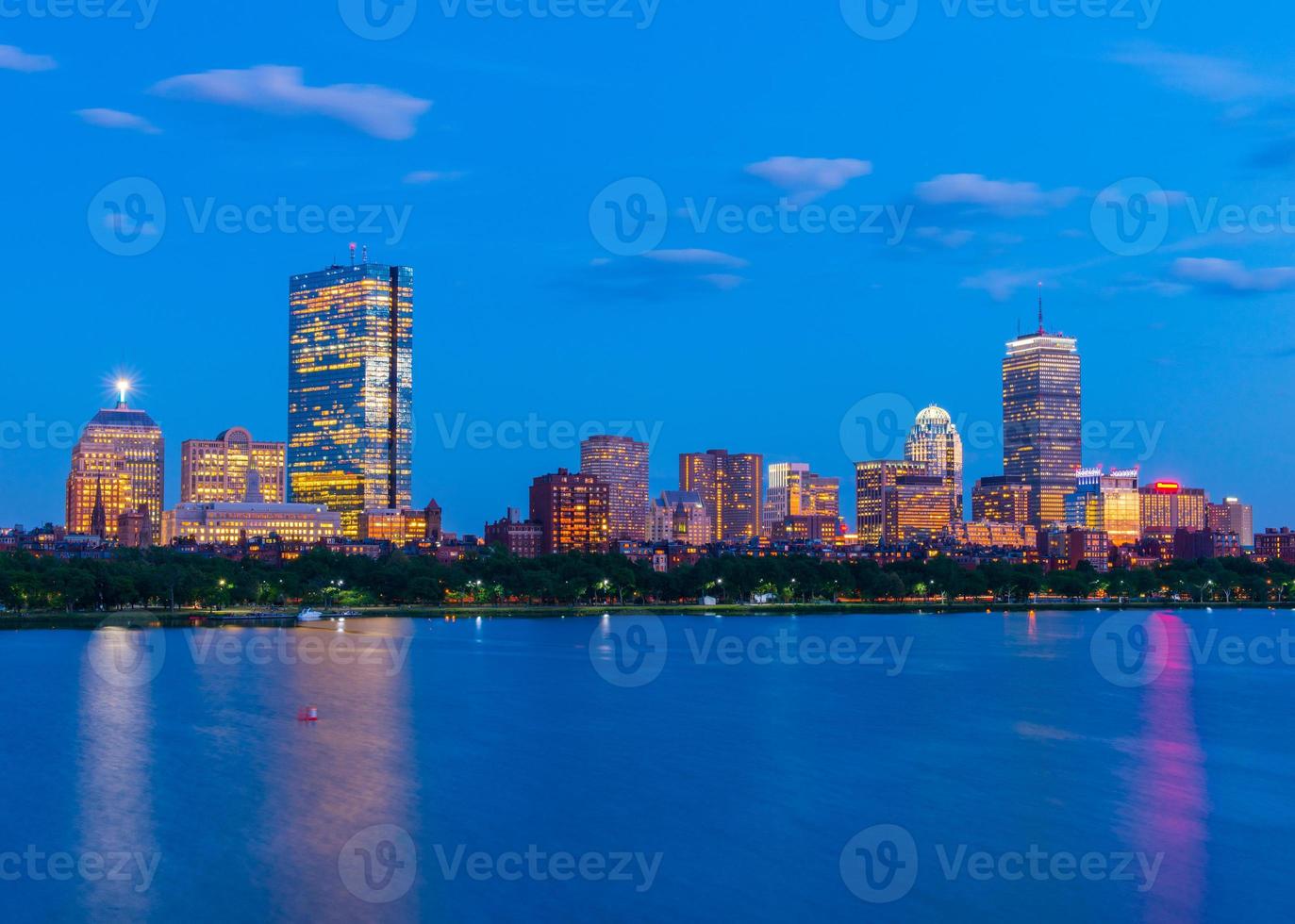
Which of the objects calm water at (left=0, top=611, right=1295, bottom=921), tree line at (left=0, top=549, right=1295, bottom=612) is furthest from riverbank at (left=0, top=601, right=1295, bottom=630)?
calm water at (left=0, top=611, right=1295, bottom=921)

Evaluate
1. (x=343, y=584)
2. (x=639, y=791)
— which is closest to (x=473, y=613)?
(x=343, y=584)

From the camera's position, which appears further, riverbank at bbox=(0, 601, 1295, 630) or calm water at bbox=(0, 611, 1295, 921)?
riverbank at bbox=(0, 601, 1295, 630)

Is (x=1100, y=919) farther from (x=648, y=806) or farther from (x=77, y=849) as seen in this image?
(x=77, y=849)

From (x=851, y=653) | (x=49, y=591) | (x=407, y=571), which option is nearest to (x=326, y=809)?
(x=851, y=653)

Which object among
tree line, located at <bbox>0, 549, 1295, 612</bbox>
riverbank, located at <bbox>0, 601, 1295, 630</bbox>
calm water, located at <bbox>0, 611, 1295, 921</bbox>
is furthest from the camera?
tree line, located at <bbox>0, 549, 1295, 612</bbox>

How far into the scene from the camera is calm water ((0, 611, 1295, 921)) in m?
38.8

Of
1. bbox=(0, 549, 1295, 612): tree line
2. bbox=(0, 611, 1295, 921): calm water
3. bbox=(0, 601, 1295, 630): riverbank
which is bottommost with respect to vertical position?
bbox=(0, 611, 1295, 921): calm water

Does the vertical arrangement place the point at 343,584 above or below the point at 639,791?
above

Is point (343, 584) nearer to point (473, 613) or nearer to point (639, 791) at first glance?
point (473, 613)

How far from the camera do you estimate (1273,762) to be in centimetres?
5894

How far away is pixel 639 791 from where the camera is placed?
171 feet

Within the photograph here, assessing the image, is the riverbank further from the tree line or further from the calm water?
the calm water

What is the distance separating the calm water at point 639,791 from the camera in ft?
127

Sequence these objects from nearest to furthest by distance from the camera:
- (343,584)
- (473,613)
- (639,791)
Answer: (639,791) < (473,613) < (343,584)
